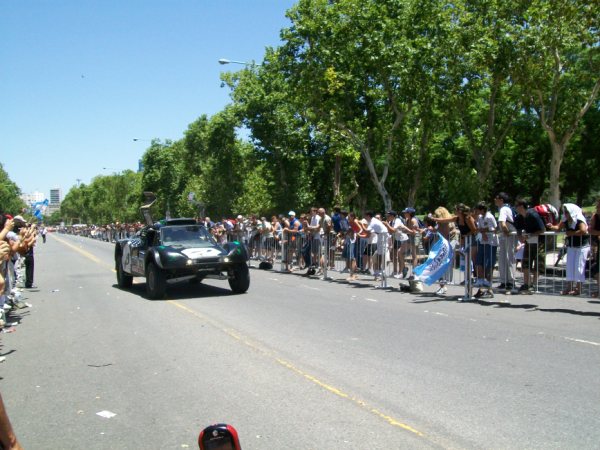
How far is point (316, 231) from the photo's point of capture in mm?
18141

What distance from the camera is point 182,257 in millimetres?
12734

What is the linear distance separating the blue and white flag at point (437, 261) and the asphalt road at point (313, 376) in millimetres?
1123

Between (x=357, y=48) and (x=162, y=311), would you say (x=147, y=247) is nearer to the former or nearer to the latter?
Answer: (x=162, y=311)

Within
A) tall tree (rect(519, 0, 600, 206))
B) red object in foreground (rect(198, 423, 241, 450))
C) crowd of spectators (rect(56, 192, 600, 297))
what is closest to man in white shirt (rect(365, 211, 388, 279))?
crowd of spectators (rect(56, 192, 600, 297))

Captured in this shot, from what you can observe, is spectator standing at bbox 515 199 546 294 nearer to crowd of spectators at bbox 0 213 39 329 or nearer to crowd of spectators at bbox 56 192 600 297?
crowd of spectators at bbox 56 192 600 297

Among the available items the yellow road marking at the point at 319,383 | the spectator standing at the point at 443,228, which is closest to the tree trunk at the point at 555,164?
the spectator standing at the point at 443,228

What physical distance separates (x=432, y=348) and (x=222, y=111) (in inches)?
1399

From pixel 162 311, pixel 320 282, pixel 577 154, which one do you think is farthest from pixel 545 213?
pixel 577 154

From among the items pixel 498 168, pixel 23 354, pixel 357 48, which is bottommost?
pixel 23 354

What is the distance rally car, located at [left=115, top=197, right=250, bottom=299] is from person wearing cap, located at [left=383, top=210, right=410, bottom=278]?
3.98 meters

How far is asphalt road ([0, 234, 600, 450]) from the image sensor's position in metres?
4.62

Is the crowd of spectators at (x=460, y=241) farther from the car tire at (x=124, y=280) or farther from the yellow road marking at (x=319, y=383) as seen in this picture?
the yellow road marking at (x=319, y=383)

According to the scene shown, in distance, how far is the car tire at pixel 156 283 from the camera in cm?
1276

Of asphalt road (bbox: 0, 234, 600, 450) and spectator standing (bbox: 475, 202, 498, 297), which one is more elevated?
spectator standing (bbox: 475, 202, 498, 297)
